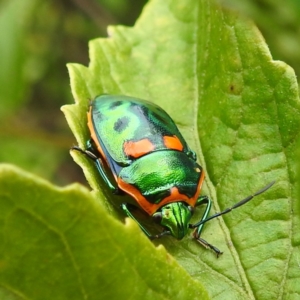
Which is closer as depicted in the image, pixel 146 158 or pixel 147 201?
pixel 147 201

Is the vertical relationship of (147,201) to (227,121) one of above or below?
below

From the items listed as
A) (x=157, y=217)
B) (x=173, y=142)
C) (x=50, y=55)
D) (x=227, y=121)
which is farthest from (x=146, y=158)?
(x=50, y=55)

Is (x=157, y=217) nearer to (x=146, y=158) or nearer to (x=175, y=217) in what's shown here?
(x=175, y=217)

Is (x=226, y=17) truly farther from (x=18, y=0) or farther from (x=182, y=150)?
(x=18, y=0)

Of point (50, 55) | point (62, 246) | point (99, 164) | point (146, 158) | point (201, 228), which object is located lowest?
point (50, 55)

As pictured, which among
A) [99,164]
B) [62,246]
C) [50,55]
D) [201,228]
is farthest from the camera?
[50,55]

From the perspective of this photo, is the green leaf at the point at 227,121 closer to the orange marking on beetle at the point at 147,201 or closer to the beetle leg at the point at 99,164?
the beetle leg at the point at 99,164

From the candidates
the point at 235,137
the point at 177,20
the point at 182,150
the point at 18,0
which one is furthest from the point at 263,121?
the point at 18,0

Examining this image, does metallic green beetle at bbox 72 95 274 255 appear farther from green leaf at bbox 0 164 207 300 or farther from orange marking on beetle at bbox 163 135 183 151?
green leaf at bbox 0 164 207 300
